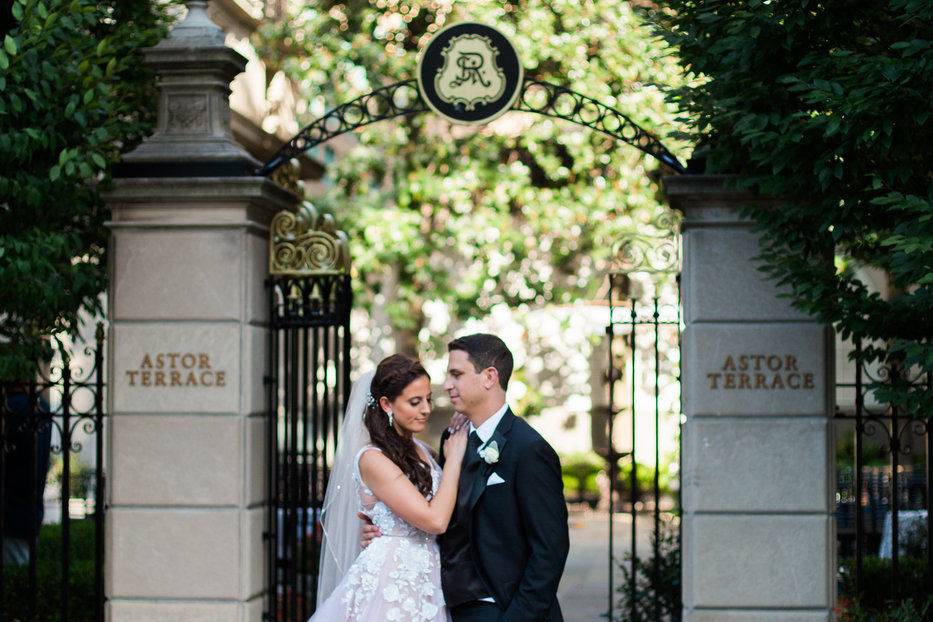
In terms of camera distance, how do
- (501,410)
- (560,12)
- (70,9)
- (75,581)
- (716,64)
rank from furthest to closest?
(560,12), (75,581), (70,9), (716,64), (501,410)

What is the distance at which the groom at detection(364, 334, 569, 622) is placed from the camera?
18.0 ft

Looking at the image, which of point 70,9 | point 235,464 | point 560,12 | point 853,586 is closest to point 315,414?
point 235,464

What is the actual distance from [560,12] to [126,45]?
8.60 m

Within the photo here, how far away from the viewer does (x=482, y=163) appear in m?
17.0

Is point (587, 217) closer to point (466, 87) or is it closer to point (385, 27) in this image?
point (385, 27)

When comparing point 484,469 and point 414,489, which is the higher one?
point 484,469

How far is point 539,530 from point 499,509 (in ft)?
0.78

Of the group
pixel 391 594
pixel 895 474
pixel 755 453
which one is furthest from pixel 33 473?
pixel 895 474

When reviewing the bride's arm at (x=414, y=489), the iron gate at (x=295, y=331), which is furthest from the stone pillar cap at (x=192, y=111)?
the bride's arm at (x=414, y=489)

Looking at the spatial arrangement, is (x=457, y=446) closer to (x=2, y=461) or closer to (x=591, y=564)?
(x=2, y=461)

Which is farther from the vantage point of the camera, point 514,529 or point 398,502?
point 398,502

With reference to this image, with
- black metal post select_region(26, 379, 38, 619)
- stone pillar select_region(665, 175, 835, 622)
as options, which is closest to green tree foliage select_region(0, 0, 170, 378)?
black metal post select_region(26, 379, 38, 619)

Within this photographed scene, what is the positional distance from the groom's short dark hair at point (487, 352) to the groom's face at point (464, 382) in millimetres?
23

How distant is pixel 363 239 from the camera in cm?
1702
